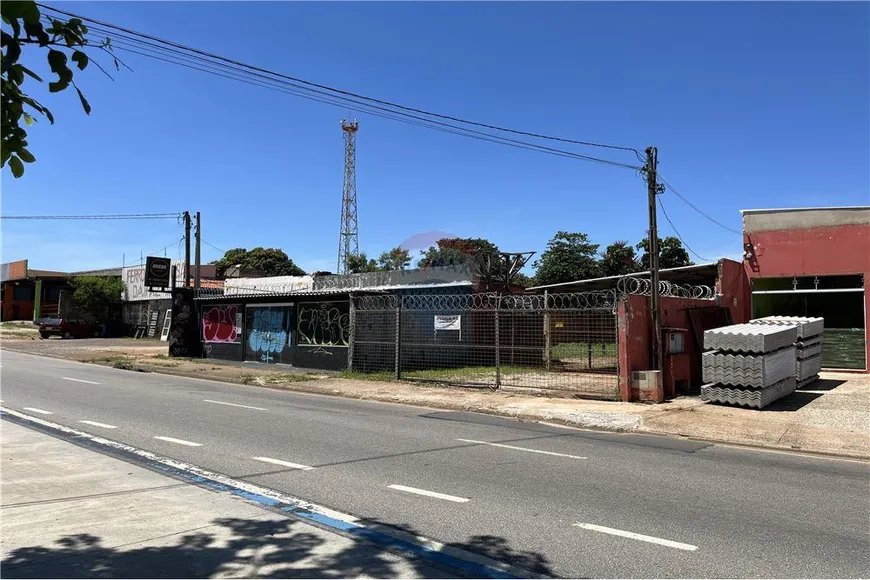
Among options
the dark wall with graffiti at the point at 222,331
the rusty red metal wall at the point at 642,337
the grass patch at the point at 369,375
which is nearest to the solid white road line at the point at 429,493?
the rusty red metal wall at the point at 642,337

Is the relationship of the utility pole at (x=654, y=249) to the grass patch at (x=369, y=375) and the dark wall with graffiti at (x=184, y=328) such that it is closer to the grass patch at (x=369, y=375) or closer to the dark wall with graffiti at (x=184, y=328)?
the grass patch at (x=369, y=375)

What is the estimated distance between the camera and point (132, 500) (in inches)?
229

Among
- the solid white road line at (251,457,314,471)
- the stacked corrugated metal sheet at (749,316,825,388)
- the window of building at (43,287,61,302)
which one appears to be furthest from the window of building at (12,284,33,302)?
the stacked corrugated metal sheet at (749,316,825,388)

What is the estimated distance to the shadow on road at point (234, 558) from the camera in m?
4.14

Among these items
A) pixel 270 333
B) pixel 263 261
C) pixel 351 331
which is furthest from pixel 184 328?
pixel 263 261

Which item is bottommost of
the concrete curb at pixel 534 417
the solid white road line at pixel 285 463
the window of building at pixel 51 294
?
the concrete curb at pixel 534 417

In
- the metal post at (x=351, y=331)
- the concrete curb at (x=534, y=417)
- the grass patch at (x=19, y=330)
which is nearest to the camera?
the concrete curb at (x=534, y=417)

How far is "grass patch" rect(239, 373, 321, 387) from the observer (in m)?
18.2

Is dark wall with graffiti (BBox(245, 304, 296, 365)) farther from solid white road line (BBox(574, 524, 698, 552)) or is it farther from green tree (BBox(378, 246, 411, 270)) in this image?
green tree (BBox(378, 246, 411, 270))

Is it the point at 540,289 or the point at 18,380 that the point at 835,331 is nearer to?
the point at 540,289

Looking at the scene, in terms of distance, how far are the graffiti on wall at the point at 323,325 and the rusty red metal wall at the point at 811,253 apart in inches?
543

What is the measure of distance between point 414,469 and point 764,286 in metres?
17.7

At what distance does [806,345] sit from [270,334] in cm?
1841

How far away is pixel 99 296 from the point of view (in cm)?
4647
